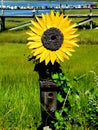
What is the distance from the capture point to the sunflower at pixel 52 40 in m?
3.79

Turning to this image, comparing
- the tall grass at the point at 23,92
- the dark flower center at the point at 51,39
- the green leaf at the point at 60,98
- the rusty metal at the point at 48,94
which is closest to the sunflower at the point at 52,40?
the dark flower center at the point at 51,39

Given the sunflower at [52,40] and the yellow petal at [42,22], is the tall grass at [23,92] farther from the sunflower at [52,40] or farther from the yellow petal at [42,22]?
the yellow petal at [42,22]

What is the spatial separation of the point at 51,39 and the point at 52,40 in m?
0.02

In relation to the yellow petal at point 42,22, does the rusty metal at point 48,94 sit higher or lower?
lower

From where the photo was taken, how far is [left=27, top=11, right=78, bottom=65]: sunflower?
3.79 meters

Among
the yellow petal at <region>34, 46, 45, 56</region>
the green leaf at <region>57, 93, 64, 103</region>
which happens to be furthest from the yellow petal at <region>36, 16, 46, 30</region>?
the green leaf at <region>57, 93, 64, 103</region>

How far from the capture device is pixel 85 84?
6.55m

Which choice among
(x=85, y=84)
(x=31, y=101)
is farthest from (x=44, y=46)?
(x=85, y=84)

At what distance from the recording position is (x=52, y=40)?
384cm

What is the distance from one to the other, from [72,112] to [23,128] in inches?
21.1

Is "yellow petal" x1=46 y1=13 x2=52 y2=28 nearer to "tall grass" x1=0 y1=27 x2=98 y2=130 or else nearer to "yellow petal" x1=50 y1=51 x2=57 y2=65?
"yellow petal" x1=50 y1=51 x2=57 y2=65

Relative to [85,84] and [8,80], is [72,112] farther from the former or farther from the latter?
[8,80]

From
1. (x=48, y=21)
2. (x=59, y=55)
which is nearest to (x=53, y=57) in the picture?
(x=59, y=55)

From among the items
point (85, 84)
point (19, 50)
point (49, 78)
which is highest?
point (49, 78)
